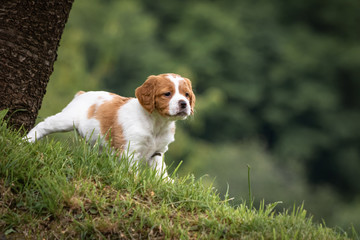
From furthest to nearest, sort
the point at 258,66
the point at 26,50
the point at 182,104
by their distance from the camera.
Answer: the point at 258,66
the point at 182,104
the point at 26,50

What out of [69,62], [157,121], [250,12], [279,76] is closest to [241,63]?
[279,76]

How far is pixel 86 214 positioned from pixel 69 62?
56.5 ft

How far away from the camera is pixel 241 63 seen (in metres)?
40.9

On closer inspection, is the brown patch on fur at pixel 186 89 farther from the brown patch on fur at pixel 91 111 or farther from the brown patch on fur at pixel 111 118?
the brown patch on fur at pixel 91 111

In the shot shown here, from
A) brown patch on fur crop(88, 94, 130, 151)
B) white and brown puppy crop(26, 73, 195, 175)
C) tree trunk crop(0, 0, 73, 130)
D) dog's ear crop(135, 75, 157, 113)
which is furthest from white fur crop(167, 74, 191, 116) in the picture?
tree trunk crop(0, 0, 73, 130)

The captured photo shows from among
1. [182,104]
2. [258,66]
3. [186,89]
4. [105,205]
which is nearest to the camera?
[105,205]

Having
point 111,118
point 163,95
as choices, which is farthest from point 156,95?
point 111,118

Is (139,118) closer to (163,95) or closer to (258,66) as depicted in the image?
(163,95)

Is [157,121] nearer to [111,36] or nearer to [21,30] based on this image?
[21,30]

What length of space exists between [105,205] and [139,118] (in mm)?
1333

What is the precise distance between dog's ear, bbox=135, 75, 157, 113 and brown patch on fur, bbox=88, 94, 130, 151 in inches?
11.9

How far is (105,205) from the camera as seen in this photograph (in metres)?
3.76

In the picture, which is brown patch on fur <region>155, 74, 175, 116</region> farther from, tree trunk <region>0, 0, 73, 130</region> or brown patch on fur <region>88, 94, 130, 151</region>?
tree trunk <region>0, 0, 73, 130</region>

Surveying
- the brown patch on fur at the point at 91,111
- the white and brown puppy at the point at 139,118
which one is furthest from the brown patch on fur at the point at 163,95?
the brown patch on fur at the point at 91,111
